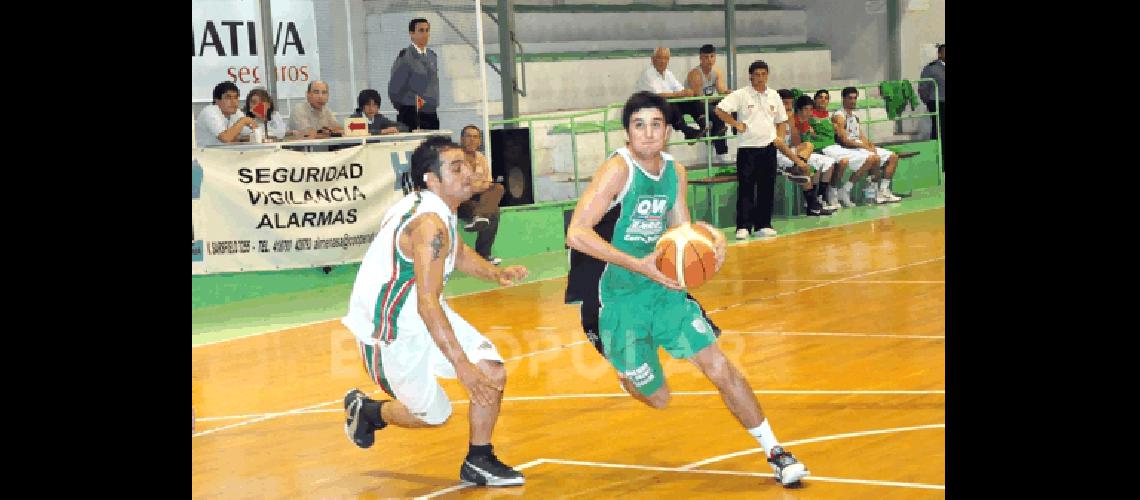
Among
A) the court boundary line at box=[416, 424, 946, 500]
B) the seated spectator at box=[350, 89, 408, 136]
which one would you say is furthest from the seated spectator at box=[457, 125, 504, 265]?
the court boundary line at box=[416, 424, 946, 500]

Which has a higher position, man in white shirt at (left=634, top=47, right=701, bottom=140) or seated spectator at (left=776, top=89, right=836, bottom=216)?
man in white shirt at (left=634, top=47, right=701, bottom=140)

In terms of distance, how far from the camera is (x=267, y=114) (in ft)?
43.4

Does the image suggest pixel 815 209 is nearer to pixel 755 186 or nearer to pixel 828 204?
pixel 828 204

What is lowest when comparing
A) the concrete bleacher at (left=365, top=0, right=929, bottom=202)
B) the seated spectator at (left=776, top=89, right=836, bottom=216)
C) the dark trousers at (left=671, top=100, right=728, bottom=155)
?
the seated spectator at (left=776, top=89, right=836, bottom=216)

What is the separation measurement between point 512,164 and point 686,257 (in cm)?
916

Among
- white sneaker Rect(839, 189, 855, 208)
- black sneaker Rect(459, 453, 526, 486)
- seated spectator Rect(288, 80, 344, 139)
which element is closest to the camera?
black sneaker Rect(459, 453, 526, 486)

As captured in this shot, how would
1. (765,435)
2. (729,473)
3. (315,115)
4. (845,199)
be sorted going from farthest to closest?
(845,199)
(315,115)
(729,473)
(765,435)

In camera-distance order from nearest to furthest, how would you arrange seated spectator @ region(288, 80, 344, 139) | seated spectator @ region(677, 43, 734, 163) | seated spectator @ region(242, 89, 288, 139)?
seated spectator @ region(242, 89, 288, 139) < seated spectator @ region(288, 80, 344, 139) < seated spectator @ region(677, 43, 734, 163)

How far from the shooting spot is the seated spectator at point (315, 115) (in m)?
13.8

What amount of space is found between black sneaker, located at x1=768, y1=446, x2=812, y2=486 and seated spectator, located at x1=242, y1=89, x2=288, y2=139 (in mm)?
8167

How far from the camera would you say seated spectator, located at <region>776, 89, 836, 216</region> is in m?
17.9

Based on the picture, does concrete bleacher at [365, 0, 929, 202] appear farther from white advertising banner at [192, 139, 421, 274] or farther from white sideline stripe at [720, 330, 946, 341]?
white sideline stripe at [720, 330, 946, 341]

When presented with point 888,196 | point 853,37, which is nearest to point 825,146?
point 888,196
